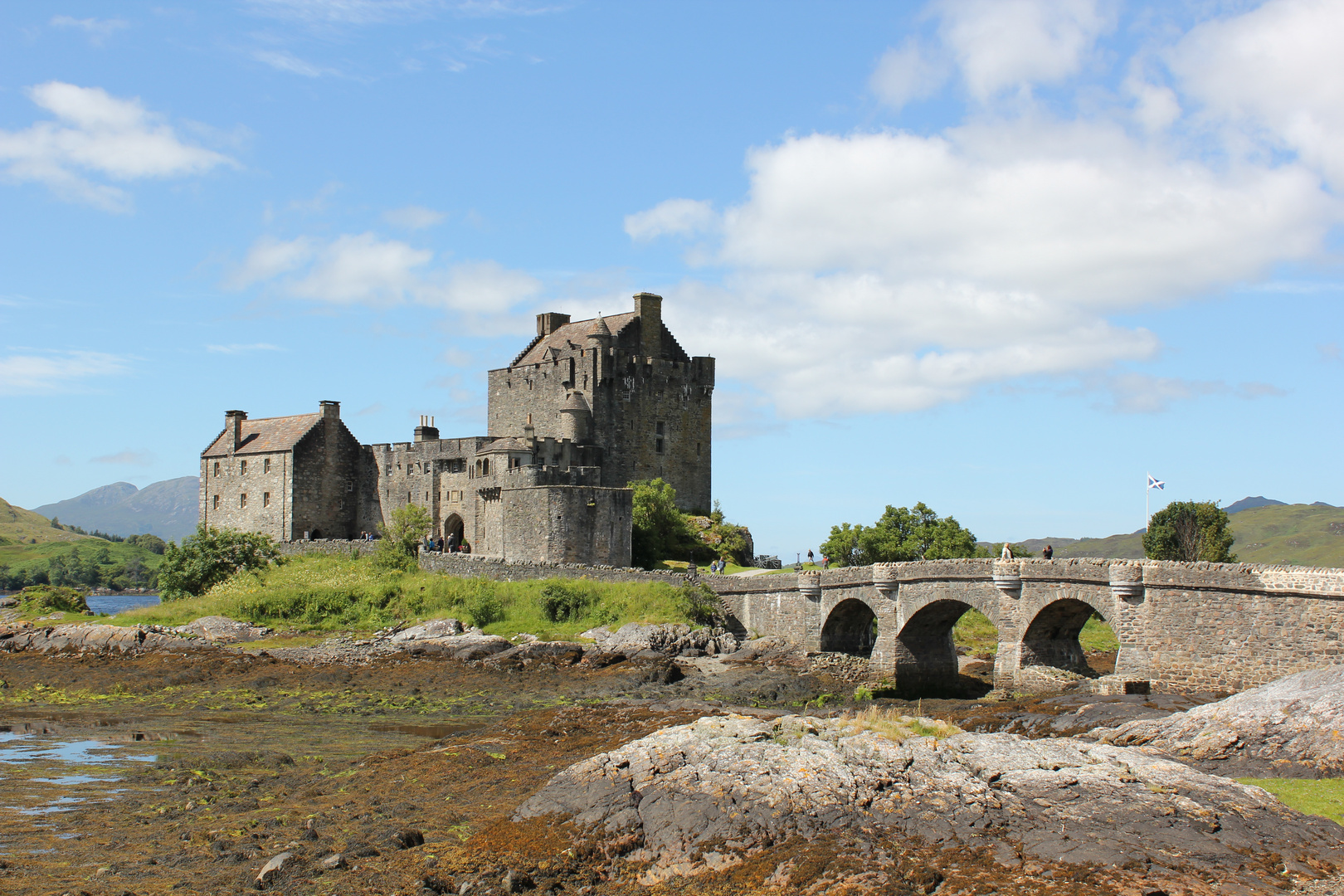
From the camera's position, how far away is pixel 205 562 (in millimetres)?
54375

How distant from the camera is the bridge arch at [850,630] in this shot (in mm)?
39281

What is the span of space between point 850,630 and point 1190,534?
2635 centimetres

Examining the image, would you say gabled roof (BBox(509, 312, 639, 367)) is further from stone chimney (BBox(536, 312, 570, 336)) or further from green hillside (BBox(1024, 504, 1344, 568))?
green hillside (BBox(1024, 504, 1344, 568))

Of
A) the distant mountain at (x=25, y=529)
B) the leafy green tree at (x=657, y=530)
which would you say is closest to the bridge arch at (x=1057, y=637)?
the leafy green tree at (x=657, y=530)

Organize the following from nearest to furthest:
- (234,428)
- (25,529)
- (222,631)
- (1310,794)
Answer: (1310,794)
(222,631)
(234,428)
(25,529)

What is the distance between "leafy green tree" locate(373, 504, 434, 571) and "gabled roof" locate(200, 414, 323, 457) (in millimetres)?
8676

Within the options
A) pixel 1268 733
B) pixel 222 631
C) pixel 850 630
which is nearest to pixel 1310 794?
pixel 1268 733

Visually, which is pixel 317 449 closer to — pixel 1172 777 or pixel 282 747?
pixel 282 747

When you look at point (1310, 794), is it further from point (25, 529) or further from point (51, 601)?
point (25, 529)

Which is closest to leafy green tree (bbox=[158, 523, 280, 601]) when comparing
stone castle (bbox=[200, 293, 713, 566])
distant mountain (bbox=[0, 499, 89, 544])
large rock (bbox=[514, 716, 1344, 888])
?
stone castle (bbox=[200, 293, 713, 566])

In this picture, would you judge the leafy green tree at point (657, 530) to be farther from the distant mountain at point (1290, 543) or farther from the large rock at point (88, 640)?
the distant mountain at point (1290, 543)

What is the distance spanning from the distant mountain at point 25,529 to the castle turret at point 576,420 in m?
140

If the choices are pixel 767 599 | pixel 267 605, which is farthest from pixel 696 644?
pixel 267 605

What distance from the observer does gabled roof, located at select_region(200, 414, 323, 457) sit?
62625 millimetres
